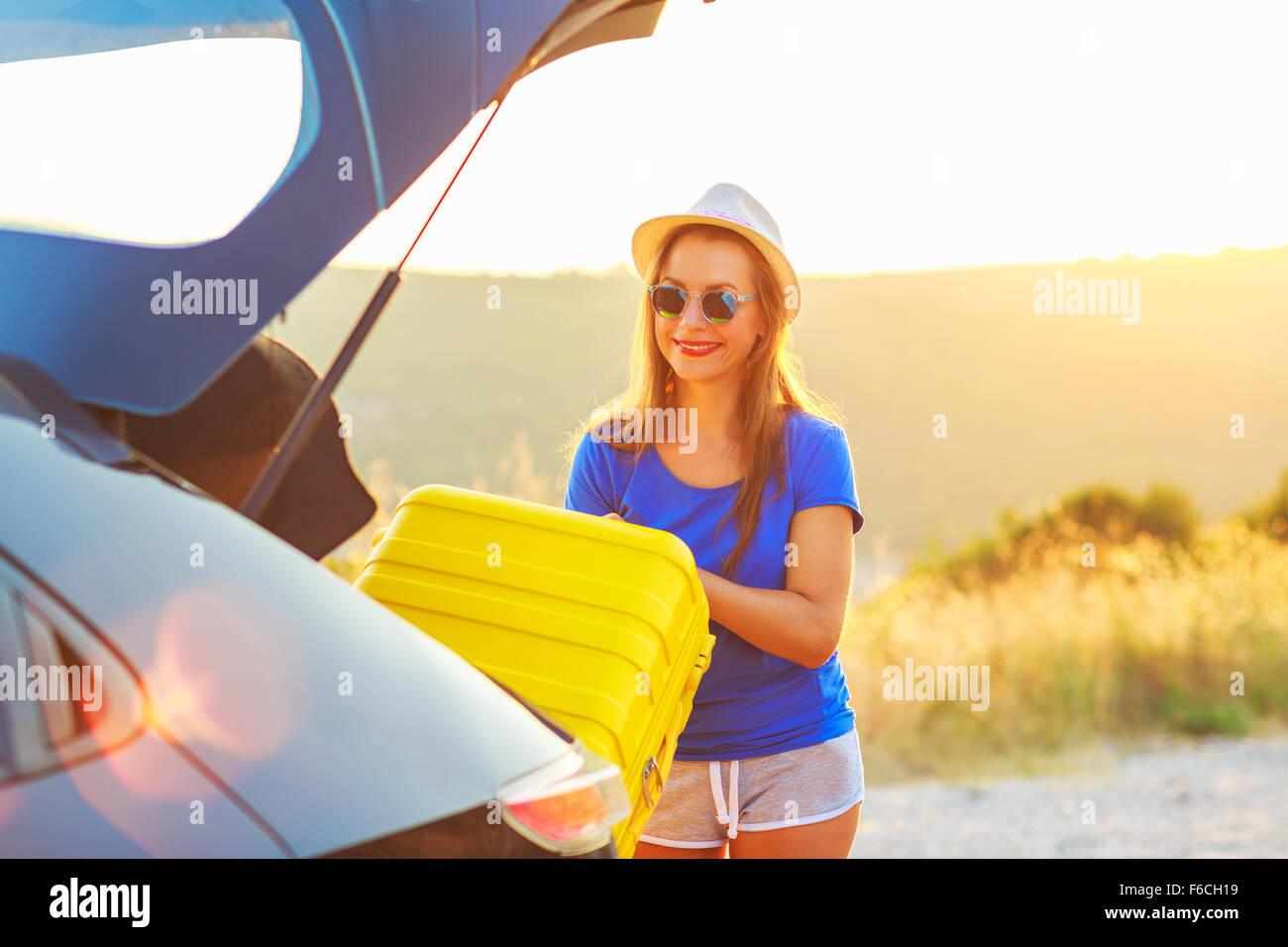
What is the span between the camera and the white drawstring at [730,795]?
2.47 meters

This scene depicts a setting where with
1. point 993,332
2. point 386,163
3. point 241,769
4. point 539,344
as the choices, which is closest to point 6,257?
point 386,163

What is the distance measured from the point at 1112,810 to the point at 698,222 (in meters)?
5.45

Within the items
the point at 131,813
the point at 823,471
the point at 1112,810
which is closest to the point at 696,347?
the point at 823,471

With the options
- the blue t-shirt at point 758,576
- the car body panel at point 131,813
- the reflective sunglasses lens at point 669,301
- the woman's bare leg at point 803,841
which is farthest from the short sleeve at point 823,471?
the car body panel at point 131,813

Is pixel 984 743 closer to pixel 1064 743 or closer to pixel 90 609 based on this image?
pixel 1064 743

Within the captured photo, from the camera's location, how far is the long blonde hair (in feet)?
8.16

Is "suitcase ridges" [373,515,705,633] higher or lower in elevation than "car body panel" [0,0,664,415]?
lower

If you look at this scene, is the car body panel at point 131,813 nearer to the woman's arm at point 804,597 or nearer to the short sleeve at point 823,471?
the woman's arm at point 804,597

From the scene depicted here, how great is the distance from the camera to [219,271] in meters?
1.65

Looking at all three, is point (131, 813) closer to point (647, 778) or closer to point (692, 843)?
point (647, 778)

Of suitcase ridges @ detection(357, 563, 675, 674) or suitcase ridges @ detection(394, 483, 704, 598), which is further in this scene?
suitcase ridges @ detection(394, 483, 704, 598)

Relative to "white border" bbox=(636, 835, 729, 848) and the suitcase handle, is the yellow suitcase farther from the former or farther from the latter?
"white border" bbox=(636, 835, 729, 848)

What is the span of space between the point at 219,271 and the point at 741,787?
1474 millimetres

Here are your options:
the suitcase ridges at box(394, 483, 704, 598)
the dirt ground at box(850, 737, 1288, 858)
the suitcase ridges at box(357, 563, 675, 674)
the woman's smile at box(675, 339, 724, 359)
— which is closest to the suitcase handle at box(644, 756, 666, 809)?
the suitcase ridges at box(357, 563, 675, 674)
